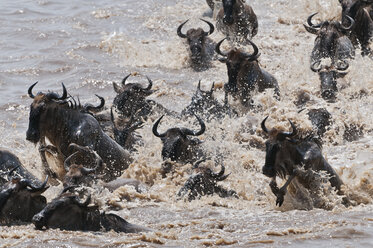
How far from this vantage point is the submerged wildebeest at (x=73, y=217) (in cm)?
855

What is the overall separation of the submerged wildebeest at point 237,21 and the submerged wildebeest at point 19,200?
10.7 metres

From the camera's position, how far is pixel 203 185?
10641 millimetres

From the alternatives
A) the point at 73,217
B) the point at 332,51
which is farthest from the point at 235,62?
the point at 73,217

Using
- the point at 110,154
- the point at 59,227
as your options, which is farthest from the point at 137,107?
the point at 59,227

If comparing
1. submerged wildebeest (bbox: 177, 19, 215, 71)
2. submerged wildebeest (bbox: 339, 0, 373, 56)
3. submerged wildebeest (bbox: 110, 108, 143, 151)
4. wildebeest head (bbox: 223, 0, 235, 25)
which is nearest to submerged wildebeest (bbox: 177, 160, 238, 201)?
submerged wildebeest (bbox: 110, 108, 143, 151)

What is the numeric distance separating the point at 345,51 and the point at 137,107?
4.47 meters

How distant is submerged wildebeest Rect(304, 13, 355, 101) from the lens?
52.9ft

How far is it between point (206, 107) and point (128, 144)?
1.79 meters

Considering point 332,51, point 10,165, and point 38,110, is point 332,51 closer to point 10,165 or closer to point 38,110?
point 38,110

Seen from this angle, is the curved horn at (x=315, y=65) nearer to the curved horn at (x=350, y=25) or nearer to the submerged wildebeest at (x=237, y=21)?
the curved horn at (x=350, y=25)

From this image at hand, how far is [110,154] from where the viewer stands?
38.4 feet

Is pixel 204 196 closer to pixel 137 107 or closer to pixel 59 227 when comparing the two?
pixel 59 227

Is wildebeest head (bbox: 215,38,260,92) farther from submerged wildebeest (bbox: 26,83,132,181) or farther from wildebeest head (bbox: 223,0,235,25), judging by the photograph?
wildebeest head (bbox: 223,0,235,25)

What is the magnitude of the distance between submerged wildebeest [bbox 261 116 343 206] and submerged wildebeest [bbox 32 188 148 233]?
175 centimetres
